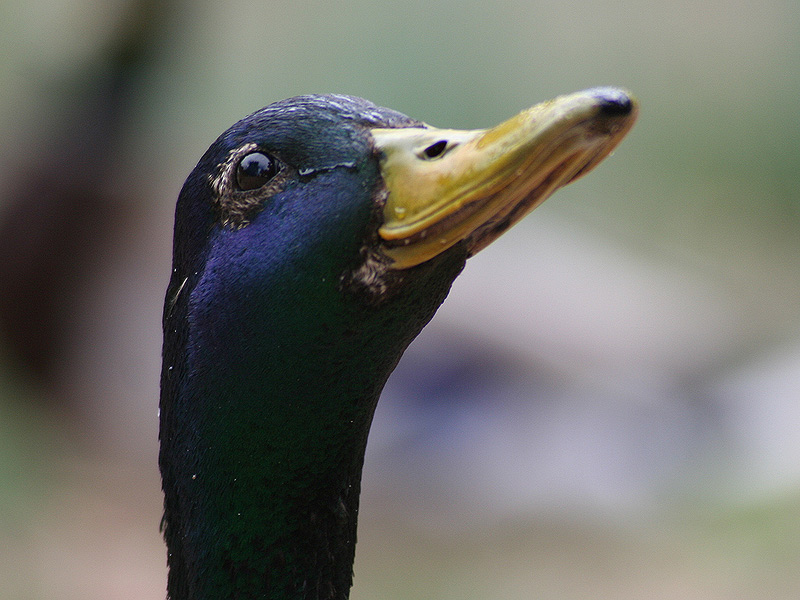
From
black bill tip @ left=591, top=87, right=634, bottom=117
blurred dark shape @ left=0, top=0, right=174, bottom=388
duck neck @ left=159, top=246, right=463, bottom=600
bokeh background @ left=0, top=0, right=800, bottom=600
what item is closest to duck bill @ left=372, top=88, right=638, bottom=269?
black bill tip @ left=591, top=87, right=634, bottom=117

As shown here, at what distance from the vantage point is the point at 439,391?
628 centimetres

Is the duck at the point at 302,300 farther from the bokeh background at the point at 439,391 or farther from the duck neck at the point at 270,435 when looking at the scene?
the bokeh background at the point at 439,391

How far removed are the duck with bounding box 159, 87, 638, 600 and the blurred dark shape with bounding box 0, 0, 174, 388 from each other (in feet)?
15.4

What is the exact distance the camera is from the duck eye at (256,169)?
5.67 ft

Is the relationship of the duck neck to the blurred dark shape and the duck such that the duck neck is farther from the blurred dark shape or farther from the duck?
the blurred dark shape

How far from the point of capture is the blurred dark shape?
6207 mm

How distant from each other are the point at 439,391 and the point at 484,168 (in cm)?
A: 488

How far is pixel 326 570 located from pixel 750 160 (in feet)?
35.2

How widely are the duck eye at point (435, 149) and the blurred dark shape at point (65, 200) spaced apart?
16.1 ft

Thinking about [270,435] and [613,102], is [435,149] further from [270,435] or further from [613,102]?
[270,435]

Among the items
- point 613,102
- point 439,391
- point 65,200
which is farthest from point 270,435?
point 65,200

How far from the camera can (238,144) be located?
1.76 meters

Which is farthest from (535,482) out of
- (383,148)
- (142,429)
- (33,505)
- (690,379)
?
(383,148)

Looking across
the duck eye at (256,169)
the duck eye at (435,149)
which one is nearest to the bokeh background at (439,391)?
the duck eye at (256,169)
